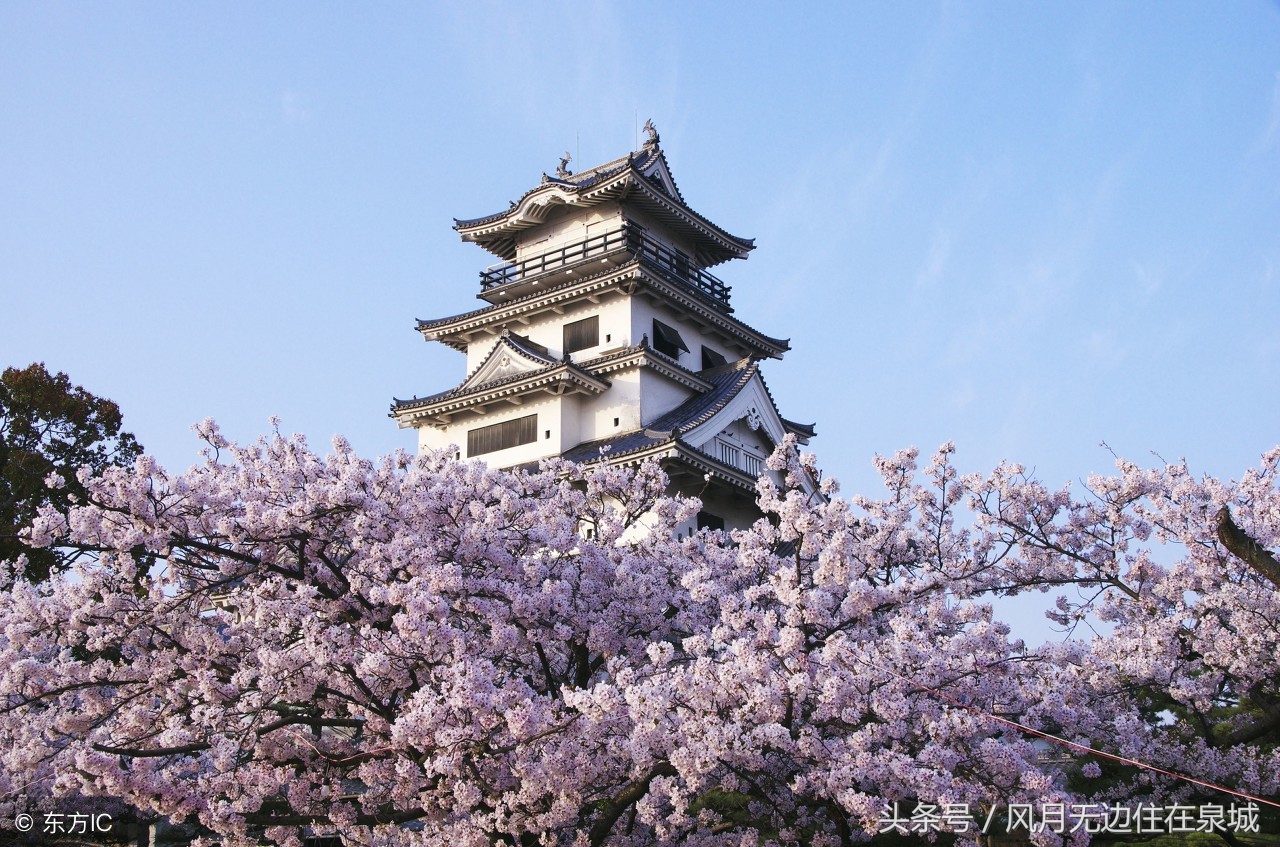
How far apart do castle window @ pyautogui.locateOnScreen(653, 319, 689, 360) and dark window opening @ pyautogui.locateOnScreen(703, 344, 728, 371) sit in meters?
1.43

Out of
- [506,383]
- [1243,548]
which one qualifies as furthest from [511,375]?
[1243,548]

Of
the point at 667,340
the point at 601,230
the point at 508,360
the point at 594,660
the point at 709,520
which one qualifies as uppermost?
the point at 601,230

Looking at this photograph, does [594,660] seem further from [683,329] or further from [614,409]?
[683,329]

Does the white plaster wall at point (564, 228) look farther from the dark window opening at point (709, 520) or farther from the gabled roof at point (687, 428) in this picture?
the dark window opening at point (709, 520)

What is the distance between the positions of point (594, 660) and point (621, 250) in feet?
55.7

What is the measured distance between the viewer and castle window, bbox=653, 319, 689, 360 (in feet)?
95.6

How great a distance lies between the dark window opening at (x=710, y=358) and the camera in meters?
31.3

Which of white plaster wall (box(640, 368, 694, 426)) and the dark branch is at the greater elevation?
white plaster wall (box(640, 368, 694, 426))

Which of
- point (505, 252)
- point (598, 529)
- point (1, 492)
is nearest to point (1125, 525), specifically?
point (598, 529)

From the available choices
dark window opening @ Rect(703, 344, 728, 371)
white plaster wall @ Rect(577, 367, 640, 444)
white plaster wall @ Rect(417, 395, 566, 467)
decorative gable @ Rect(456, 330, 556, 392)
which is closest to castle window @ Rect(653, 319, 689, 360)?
dark window opening @ Rect(703, 344, 728, 371)

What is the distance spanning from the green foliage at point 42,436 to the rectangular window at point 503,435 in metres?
10.4

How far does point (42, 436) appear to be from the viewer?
93.7 ft
